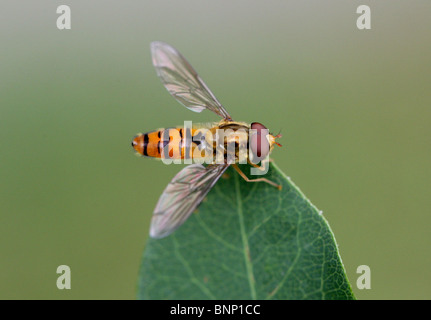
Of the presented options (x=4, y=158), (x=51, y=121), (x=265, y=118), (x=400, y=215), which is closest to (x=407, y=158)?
(x=400, y=215)

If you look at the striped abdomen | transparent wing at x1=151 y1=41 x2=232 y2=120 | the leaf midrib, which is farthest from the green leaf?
transparent wing at x1=151 y1=41 x2=232 y2=120

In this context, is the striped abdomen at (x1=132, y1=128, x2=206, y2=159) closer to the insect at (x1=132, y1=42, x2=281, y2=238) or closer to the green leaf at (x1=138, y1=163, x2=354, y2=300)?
the insect at (x1=132, y1=42, x2=281, y2=238)

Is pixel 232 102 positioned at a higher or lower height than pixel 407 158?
higher

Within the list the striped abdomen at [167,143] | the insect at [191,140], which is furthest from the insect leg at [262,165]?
the striped abdomen at [167,143]

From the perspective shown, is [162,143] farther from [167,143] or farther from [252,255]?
[252,255]

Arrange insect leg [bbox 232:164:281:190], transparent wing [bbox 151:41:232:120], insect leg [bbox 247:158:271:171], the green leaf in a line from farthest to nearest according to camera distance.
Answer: transparent wing [bbox 151:41:232:120], insect leg [bbox 247:158:271:171], insect leg [bbox 232:164:281:190], the green leaf

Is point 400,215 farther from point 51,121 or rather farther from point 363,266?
point 51,121
